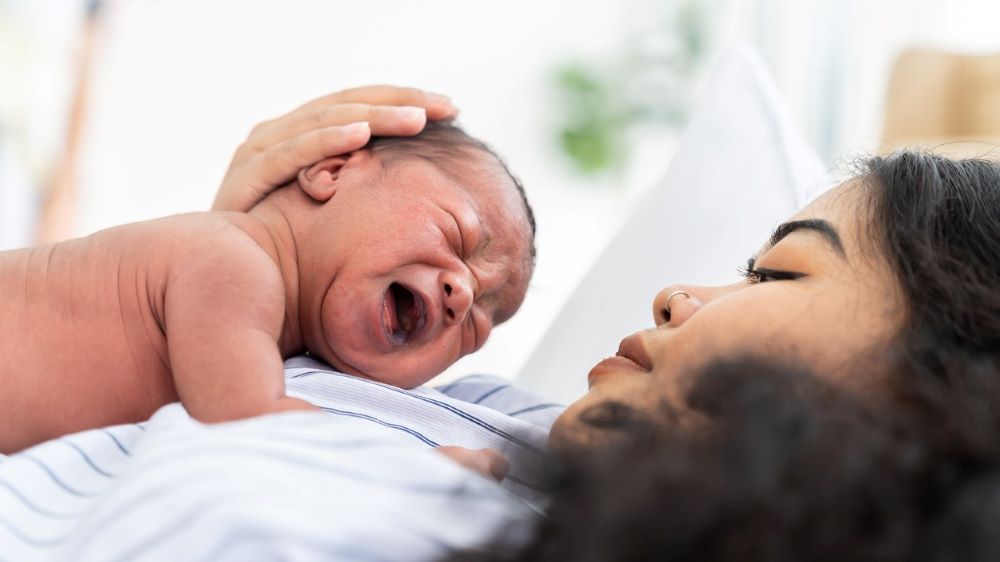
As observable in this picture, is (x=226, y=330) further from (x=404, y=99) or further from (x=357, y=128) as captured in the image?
(x=404, y=99)

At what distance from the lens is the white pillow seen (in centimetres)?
145

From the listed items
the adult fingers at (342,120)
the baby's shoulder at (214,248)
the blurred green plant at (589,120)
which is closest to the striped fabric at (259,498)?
the baby's shoulder at (214,248)

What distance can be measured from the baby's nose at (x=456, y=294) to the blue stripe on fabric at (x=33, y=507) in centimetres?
56

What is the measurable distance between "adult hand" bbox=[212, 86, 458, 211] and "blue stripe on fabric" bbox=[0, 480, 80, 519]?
66 centimetres

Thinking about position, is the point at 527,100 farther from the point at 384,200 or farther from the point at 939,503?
the point at 939,503

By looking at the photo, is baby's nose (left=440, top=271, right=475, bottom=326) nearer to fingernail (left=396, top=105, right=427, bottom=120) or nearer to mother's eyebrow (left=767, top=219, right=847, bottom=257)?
fingernail (left=396, top=105, right=427, bottom=120)

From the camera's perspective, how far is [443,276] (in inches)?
46.7

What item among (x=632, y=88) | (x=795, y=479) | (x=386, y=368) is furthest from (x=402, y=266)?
(x=632, y=88)

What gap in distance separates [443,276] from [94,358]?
425 millimetres

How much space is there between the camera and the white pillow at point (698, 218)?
1.45 m

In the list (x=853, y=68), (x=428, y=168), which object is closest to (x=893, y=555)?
(x=428, y=168)

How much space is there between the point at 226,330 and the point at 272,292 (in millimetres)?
96

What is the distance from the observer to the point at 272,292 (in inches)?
39.3

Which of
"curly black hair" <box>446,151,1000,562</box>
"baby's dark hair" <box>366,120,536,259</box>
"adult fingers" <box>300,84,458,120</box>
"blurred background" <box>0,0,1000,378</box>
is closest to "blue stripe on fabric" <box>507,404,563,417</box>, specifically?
"baby's dark hair" <box>366,120,536,259</box>
